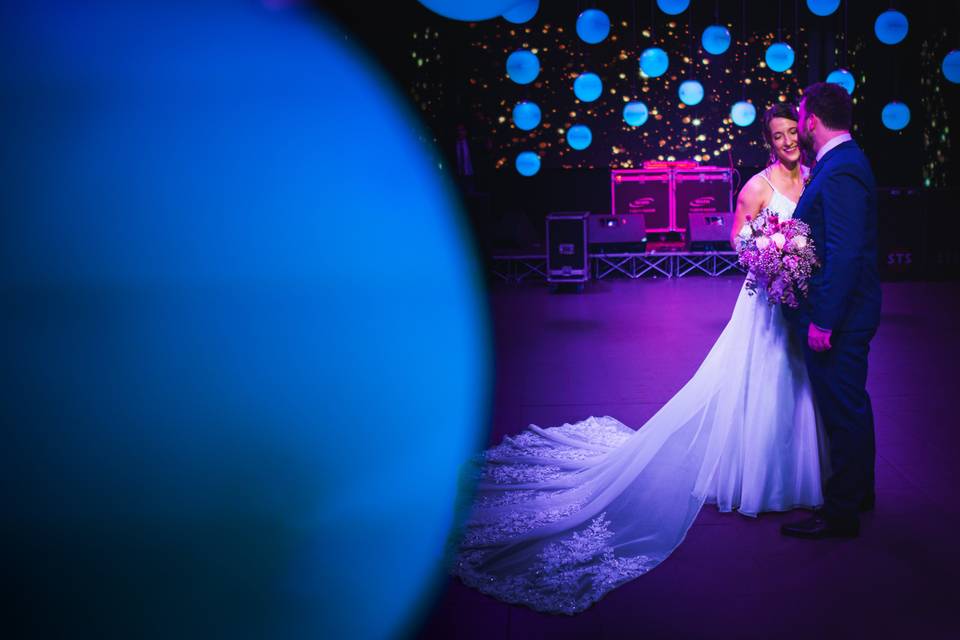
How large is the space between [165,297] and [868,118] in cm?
1235

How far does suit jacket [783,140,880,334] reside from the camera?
9.48 feet

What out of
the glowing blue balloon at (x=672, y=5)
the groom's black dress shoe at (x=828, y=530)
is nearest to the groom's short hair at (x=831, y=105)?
the groom's black dress shoe at (x=828, y=530)

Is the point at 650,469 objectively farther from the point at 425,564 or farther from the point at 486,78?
the point at 486,78

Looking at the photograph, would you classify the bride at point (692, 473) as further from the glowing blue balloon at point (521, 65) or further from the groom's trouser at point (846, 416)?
the glowing blue balloon at point (521, 65)

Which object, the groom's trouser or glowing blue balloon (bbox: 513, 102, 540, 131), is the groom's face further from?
glowing blue balloon (bbox: 513, 102, 540, 131)

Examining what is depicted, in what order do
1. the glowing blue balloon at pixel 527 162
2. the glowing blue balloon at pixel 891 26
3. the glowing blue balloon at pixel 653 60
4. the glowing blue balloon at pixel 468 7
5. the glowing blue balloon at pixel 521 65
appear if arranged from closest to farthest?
the glowing blue balloon at pixel 468 7, the glowing blue balloon at pixel 891 26, the glowing blue balloon at pixel 521 65, the glowing blue balloon at pixel 653 60, the glowing blue balloon at pixel 527 162

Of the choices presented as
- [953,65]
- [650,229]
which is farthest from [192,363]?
[650,229]

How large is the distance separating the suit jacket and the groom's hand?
0.9 inches

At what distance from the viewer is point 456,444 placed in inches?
176

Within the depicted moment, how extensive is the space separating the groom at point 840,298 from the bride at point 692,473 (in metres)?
0.22

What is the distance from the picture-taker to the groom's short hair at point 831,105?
9.62 ft

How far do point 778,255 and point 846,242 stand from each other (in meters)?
0.27

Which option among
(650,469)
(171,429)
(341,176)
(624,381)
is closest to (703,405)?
(650,469)

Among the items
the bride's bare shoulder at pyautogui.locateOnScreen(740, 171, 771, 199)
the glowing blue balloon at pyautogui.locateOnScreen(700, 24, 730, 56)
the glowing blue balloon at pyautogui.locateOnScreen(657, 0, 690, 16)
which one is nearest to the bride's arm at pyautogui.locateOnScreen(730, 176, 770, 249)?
the bride's bare shoulder at pyautogui.locateOnScreen(740, 171, 771, 199)
